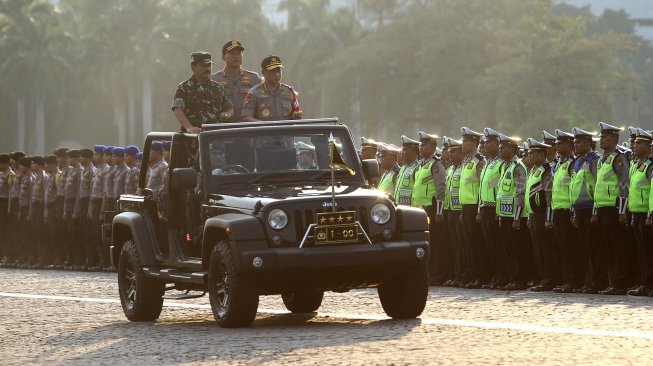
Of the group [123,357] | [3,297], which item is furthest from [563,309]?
[3,297]

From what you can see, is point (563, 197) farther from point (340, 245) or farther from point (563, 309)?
point (340, 245)

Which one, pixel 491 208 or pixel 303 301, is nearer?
pixel 303 301

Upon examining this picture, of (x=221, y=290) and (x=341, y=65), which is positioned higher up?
(x=341, y=65)

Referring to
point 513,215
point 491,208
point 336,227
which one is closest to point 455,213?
point 491,208

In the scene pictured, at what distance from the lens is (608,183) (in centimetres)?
1805

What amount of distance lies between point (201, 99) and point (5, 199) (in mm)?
17229

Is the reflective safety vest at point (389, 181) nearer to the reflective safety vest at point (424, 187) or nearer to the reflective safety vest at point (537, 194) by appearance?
the reflective safety vest at point (424, 187)

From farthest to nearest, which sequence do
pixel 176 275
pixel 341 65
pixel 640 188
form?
1. pixel 341 65
2. pixel 640 188
3. pixel 176 275

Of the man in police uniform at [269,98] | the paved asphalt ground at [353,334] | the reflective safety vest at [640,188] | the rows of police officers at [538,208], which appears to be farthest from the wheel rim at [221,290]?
the reflective safety vest at [640,188]

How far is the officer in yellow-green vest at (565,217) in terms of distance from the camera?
18844 millimetres

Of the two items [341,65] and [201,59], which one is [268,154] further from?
[341,65]

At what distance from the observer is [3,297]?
65.9 feet

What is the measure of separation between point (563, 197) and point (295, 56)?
76.2m

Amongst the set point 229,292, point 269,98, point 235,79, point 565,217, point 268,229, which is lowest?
point 229,292
